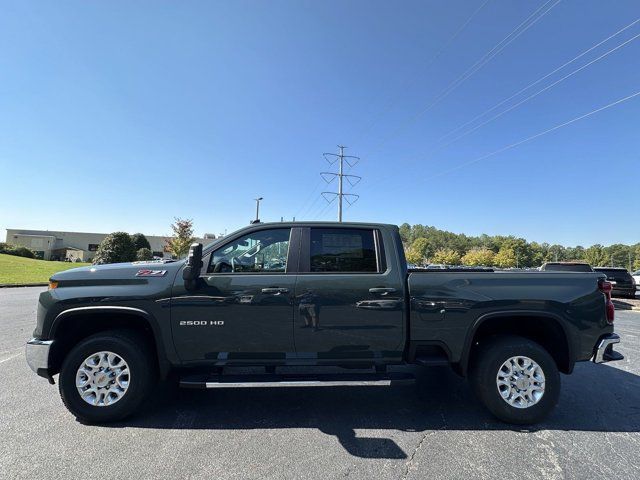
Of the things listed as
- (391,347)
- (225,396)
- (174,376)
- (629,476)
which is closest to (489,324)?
(391,347)

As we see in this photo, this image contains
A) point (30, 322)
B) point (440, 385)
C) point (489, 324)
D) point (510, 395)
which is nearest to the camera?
point (510, 395)

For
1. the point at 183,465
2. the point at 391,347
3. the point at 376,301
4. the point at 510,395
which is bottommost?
the point at 183,465

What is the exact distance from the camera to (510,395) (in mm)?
3770

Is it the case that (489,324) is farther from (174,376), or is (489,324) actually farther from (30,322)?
(30,322)

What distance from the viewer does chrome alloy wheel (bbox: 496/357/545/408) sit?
3.76 m

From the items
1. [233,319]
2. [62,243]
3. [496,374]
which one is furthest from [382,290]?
[62,243]

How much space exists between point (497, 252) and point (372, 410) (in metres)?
135

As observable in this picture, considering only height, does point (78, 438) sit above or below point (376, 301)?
below

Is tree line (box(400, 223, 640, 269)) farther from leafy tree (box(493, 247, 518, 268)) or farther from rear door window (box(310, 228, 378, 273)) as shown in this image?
rear door window (box(310, 228, 378, 273))

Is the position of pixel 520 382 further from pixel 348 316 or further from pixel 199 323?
pixel 199 323

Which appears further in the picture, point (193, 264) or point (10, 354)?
point (10, 354)

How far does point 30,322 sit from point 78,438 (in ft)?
24.0

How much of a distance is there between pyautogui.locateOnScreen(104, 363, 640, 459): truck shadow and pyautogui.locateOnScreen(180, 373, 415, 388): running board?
0.42 metres

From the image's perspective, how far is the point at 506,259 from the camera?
93500 mm
